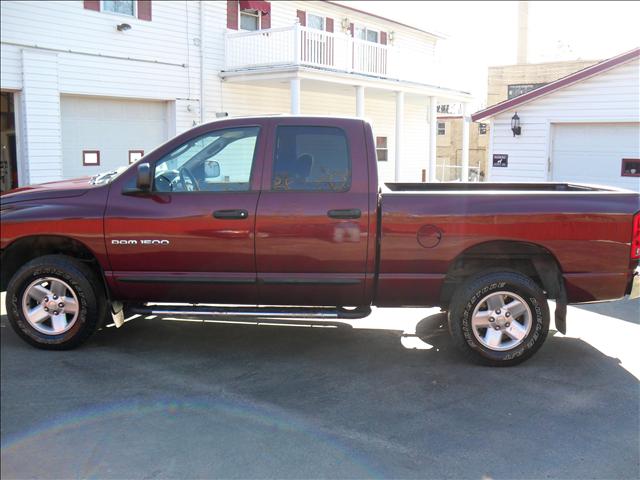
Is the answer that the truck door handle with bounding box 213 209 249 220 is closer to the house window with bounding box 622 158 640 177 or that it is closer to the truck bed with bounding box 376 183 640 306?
the truck bed with bounding box 376 183 640 306

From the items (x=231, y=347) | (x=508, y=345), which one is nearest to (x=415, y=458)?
(x=508, y=345)

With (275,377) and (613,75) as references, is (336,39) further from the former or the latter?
(275,377)

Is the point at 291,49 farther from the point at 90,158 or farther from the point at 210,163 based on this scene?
the point at 210,163

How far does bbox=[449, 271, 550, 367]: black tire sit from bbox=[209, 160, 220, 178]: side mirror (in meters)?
2.19

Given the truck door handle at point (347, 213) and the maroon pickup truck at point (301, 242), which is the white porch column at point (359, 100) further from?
the truck door handle at point (347, 213)

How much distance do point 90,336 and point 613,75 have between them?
1147cm

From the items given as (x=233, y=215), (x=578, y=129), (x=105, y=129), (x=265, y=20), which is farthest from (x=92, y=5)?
(x=233, y=215)

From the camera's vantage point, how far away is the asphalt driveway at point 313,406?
3.58m

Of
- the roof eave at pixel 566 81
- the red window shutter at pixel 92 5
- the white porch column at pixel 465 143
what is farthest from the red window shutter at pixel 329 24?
the red window shutter at pixel 92 5

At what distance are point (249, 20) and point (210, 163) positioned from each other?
593 inches

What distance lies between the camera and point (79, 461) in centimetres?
347

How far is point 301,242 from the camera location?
16.8ft

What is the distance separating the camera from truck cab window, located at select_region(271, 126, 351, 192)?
5195 mm

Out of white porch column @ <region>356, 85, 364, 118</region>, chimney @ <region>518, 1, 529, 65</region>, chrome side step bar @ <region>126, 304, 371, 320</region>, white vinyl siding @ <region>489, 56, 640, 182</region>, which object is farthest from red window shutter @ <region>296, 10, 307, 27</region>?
chimney @ <region>518, 1, 529, 65</region>
